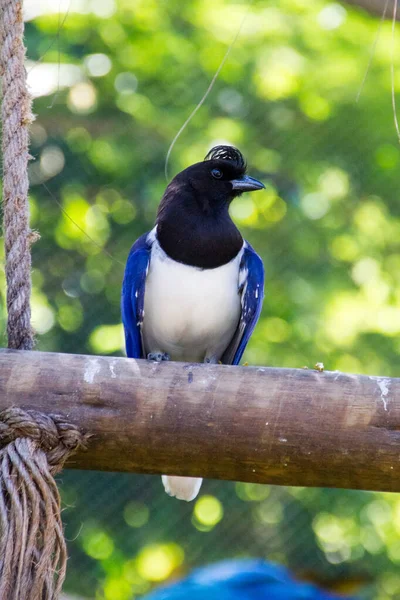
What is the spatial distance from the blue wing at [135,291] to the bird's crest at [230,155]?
39cm

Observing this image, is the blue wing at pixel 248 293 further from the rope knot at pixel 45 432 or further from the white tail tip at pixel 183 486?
the rope knot at pixel 45 432

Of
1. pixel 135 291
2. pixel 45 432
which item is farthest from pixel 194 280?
pixel 45 432

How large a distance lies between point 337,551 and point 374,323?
1250mm

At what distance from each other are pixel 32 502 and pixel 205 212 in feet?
4.60

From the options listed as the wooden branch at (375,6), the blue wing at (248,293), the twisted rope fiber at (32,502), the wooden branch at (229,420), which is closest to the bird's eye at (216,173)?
the blue wing at (248,293)

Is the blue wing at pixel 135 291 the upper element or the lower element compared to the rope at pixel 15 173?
lower

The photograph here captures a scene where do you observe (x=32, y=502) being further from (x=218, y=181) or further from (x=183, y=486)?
(x=218, y=181)

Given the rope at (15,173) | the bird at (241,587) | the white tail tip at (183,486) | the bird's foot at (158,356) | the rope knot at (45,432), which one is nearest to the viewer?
the rope knot at (45,432)

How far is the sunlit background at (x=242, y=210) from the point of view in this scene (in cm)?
517

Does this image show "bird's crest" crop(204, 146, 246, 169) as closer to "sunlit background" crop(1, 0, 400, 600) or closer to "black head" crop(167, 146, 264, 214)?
"black head" crop(167, 146, 264, 214)

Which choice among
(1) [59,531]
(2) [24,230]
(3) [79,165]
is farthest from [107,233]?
(1) [59,531]

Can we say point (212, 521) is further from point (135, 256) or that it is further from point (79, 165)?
point (135, 256)

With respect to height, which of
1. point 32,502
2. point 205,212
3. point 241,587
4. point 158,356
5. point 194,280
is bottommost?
point 241,587

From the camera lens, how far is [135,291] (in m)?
3.07
